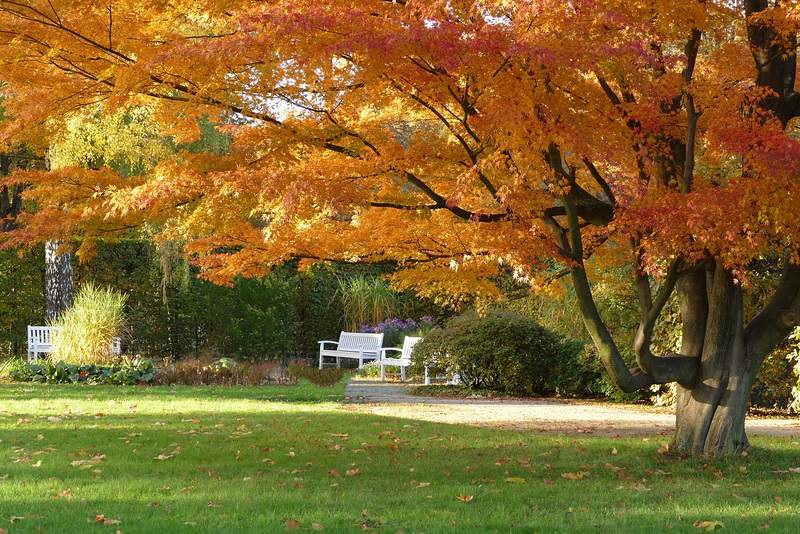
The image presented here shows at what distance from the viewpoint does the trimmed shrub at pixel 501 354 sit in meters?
11.4

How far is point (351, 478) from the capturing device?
519 centimetres

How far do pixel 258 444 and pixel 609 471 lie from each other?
2.89 m

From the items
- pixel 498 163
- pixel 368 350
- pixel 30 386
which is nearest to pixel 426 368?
pixel 368 350

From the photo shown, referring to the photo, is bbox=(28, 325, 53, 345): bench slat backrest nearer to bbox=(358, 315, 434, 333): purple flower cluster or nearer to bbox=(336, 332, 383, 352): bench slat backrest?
bbox=(336, 332, 383, 352): bench slat backrest

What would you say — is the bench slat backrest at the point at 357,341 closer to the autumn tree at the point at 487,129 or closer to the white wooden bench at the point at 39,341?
the white wooden bench at the point at 39,341

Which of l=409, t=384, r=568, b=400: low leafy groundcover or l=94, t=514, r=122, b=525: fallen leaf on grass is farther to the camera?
l=409, t=384, r=568, b=400: low leafy groundcover

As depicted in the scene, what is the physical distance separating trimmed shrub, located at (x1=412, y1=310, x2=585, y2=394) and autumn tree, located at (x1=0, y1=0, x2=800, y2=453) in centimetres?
482

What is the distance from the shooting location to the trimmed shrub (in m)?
11.4

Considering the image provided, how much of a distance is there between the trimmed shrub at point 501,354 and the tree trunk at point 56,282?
659 cm

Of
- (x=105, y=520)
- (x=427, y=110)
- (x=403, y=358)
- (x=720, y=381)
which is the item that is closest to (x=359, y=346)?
(x=403, y=358)

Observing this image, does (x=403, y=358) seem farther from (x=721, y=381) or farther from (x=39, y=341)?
(x=721, y=381)

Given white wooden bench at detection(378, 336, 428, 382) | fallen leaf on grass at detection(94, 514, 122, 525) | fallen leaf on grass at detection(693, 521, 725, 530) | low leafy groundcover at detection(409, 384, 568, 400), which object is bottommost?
low leafy groundcover at detection(409, 384, 568, 400)

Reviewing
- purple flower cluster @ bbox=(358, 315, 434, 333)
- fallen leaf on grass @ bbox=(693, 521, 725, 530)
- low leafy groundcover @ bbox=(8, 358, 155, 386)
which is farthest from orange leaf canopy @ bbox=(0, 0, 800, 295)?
purple flower cluster @ bbox=(358, 315, 434, 333)

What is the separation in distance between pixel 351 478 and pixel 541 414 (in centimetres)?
438
